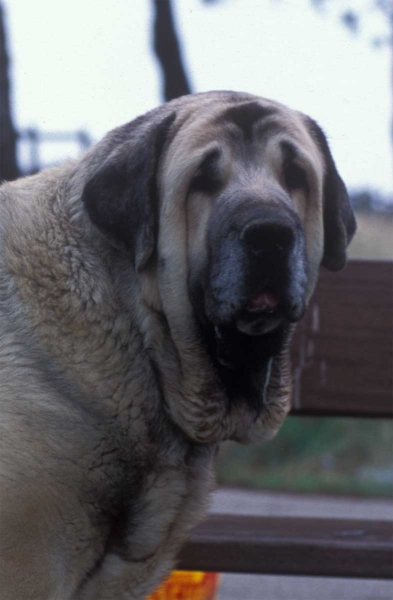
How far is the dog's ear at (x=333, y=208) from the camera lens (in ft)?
10.2

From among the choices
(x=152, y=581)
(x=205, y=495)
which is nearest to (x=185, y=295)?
(x=205, y=495)

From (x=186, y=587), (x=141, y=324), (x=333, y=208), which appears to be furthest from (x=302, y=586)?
(x=141, y=324)

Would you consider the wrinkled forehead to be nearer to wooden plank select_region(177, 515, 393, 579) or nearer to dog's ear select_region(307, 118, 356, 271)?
dog's ear select_region(307, 118, 356, 271)

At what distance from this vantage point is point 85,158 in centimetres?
306

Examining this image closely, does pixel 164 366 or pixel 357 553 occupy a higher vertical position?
pixel 164 366

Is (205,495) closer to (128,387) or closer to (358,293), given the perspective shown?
(128,387)

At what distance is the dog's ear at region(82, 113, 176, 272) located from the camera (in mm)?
2812

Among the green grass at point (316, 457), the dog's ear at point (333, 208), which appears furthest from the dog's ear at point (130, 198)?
the green grass at point (316, 457)

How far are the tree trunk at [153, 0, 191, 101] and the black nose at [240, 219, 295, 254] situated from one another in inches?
184

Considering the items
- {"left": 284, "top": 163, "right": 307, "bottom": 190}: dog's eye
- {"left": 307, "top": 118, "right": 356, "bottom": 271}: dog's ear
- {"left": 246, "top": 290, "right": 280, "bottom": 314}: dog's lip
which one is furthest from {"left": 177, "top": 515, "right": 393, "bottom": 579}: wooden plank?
{"left": 284, "top": 163, "right": 307, "bottom": 190}: dog's eye

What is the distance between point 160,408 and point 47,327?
0.37m

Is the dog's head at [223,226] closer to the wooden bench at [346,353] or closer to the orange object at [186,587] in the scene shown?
the wooden bench at [346,353]

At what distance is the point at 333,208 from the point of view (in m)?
3.12

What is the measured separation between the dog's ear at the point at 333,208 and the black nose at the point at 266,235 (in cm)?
48
